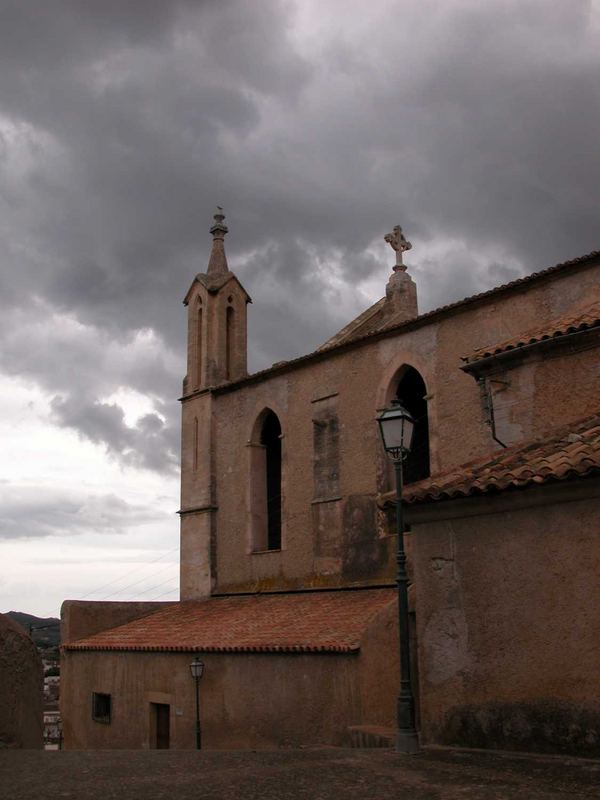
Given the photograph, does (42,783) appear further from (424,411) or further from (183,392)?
(183,392)

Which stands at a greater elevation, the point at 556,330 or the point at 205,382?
the point at 205,382

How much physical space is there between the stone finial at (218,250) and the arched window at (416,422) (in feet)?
28.1

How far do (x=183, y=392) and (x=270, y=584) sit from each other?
7.00 metres

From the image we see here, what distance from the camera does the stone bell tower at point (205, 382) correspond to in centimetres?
2202

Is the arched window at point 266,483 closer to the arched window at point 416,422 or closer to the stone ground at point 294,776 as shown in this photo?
the arched window at point 416,422

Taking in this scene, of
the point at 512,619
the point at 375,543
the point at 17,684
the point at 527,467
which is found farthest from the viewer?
the point at 375,543

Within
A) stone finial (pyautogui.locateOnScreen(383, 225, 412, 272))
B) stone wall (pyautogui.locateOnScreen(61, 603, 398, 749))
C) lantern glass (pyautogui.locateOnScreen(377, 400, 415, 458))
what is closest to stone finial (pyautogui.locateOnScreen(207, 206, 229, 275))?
stone finial (pyautogui.locateOnScreen(383, 225, 412, 272))

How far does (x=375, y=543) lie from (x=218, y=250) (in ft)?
38.3

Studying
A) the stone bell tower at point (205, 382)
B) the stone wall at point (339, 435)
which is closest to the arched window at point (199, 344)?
the stone bell tower at point (205, 382)

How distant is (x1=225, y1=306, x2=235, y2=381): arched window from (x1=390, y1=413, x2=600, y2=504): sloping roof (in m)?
14.7

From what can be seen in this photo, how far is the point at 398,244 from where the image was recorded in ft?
73.8

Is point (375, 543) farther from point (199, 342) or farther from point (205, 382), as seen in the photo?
point (199, 342)

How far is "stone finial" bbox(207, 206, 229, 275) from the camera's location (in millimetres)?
24875

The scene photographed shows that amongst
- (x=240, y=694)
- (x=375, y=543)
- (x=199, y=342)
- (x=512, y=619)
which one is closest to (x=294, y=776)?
(x=512, y=619)
